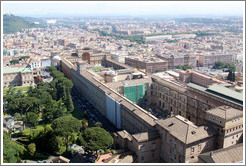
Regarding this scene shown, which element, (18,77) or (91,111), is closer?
(91,111)

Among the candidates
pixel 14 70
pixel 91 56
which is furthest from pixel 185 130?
pixel 91 56

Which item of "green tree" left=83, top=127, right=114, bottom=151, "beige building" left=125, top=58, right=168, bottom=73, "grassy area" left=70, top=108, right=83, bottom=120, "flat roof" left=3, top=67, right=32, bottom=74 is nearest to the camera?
"green tree" left=83, top=127, right=114, bottom=151

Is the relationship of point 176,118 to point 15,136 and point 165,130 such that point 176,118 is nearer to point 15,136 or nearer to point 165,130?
point 165,130

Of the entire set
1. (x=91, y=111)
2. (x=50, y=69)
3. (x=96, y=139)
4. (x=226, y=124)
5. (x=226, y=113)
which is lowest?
(x=91, y=111)

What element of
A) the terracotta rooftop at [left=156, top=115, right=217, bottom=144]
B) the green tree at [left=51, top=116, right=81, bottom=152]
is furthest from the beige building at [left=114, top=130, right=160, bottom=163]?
the green tree at [left=51, top=116, right=81, bottom=152]

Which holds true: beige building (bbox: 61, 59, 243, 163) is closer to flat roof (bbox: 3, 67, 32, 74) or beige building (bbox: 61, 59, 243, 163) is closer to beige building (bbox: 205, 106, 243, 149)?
beige building (bbox: 205, 106, 243, 149)

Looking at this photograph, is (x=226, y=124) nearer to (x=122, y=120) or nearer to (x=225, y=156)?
(x=225, y=156)

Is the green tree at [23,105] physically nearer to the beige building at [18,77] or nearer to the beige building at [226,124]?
the beige building at [18,77]

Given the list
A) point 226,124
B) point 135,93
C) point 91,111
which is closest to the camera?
point 226,124
